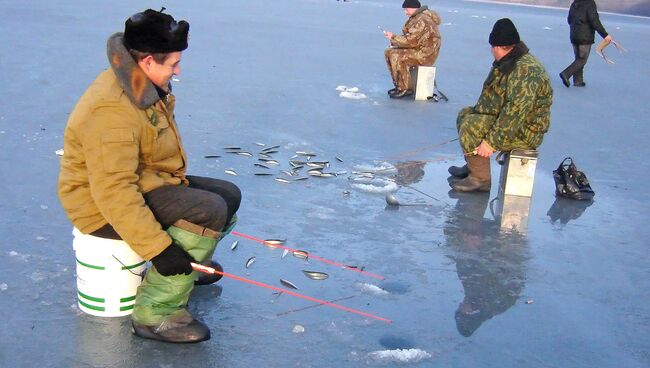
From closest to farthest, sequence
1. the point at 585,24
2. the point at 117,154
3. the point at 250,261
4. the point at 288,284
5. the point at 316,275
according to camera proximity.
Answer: the point at 117,154, the point at 288,284, the point at 316,275, the point at 250,261, the point at 585,24

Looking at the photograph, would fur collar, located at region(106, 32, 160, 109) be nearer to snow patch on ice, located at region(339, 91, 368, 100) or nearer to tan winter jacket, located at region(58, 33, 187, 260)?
tan winter jacket, located at region(58, 33, 187, 260)

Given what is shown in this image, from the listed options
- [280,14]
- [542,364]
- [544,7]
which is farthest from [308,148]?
[544,7]

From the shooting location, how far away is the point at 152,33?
3420 mm

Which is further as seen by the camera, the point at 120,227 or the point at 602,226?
the point at 602,226

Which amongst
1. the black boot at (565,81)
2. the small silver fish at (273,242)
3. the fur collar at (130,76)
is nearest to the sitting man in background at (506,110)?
the small silver fish at (273,242)

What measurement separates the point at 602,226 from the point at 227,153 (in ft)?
10.6

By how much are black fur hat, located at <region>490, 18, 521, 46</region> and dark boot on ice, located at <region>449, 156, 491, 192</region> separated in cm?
95

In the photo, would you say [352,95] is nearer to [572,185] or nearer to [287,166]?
[287,166]

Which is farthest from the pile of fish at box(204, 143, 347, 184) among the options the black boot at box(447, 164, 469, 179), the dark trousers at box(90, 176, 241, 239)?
the dark trousers at box(90, 176, 241, 239)

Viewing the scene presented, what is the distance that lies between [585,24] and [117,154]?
1103 centimetres

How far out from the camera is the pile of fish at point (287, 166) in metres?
6.48

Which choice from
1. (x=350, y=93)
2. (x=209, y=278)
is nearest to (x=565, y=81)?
(x=350, y=93)

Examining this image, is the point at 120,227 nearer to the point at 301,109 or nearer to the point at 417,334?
the point at 417,334

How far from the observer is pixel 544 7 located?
147 feet
